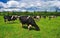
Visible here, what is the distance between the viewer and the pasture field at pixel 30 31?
367cm

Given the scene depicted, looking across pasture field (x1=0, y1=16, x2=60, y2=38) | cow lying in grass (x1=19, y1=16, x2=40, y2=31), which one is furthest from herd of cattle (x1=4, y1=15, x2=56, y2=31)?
pasture field (x1=0, y1=16, x2=60, y2=38)

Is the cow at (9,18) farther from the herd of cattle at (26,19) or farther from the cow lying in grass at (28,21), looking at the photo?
the cow lying in grass at (28,21)

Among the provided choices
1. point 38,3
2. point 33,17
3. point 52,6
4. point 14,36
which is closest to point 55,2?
point 52,6

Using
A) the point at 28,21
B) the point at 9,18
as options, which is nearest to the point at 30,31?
the point at 28,21

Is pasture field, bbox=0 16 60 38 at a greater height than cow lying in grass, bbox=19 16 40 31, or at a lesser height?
lesser

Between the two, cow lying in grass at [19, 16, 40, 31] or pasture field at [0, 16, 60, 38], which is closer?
pasture field at [0, 16, 60, 38]

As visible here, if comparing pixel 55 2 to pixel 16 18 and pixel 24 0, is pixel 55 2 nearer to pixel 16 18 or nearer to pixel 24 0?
pixel 24 0

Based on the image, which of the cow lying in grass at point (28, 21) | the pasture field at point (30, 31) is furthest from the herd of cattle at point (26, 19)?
the pasture field at point (30, 31)

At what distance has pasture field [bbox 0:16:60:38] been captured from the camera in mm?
3668

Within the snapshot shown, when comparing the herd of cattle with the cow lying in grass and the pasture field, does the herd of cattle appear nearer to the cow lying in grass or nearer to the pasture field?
the cow lying in grass

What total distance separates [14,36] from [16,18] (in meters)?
0.60

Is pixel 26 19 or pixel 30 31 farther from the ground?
pixel 26 19

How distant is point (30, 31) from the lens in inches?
149

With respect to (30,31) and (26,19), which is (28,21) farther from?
(30,31)
